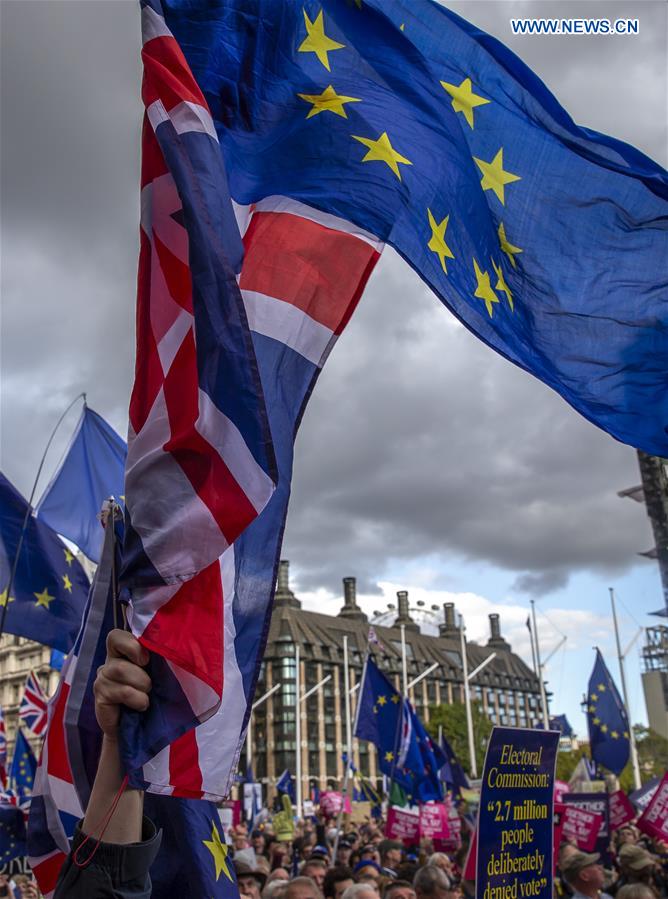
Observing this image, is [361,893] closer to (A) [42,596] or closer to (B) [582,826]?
(A) [42,596]

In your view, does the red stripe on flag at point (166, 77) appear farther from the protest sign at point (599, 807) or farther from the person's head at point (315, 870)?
the protest sign at point (599, 807)

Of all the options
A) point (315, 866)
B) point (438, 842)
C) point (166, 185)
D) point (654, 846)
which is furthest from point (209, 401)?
point (438, 842)

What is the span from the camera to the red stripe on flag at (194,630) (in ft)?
7.48

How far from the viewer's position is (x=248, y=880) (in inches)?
275

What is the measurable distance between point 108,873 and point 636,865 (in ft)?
22.6

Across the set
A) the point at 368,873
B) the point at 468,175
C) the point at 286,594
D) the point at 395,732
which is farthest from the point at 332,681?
the point at 468,175

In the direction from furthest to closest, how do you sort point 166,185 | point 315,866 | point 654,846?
point 654,846
point 315,866
point 166,185

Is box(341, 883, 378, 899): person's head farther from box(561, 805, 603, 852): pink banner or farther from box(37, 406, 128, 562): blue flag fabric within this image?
box(561, 805, 603, 852): pink banner

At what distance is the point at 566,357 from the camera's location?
5082 mm

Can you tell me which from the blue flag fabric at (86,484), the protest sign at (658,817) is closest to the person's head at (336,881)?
the protest sign at (658,817)

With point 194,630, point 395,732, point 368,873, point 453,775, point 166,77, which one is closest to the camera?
point 194,630

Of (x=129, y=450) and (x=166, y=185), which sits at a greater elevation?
(x=166, y=185)

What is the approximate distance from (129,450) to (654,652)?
113m

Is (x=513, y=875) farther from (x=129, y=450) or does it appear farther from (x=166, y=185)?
(x=166, y=185)
